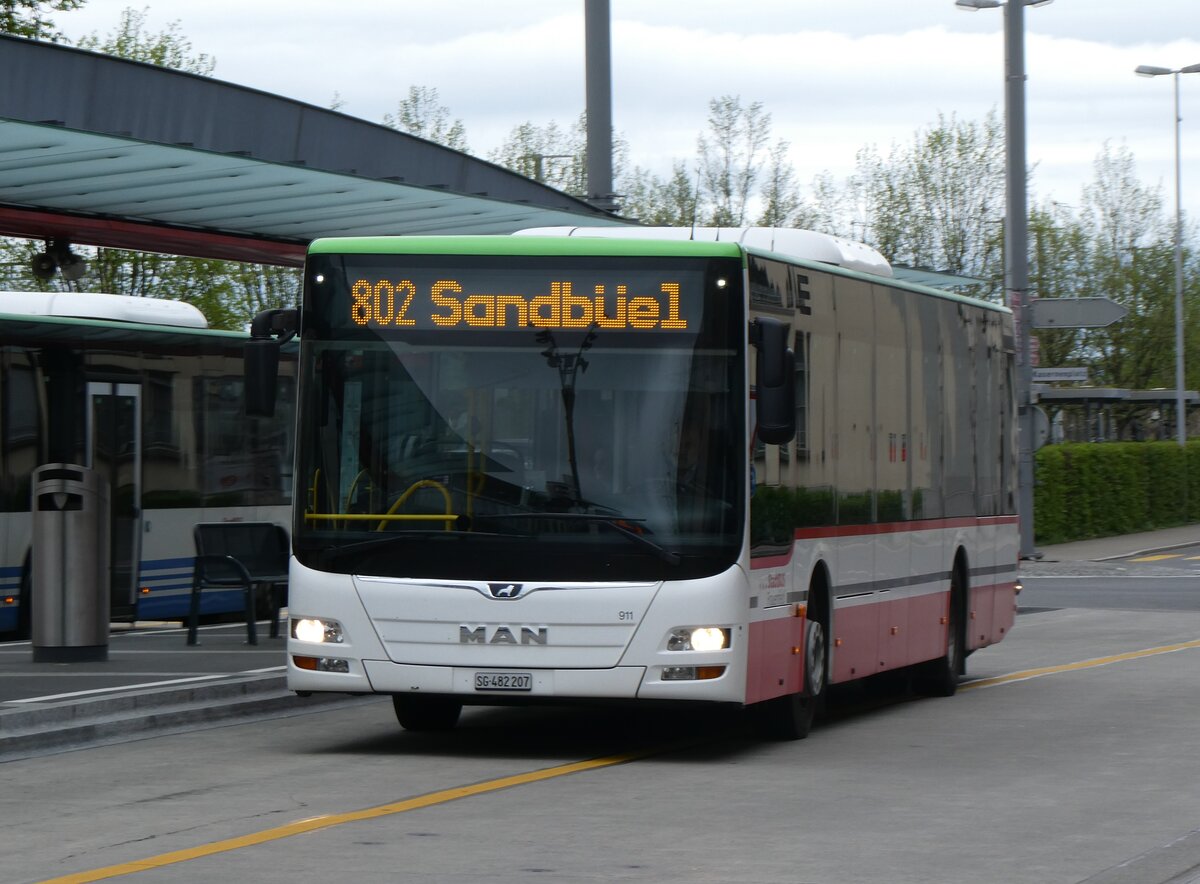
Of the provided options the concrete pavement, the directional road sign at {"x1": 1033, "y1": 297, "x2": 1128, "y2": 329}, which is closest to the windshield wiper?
the concrete pavement

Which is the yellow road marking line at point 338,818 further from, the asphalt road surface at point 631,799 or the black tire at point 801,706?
the black tire at point 801,706

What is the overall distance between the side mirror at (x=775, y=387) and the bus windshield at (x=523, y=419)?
0.62 feet

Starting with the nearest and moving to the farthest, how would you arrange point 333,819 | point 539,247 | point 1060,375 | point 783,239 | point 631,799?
point 333,819, point 631,799, point 539,247, point 783,239, point 1060,375

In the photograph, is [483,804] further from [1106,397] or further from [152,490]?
[1106,397]

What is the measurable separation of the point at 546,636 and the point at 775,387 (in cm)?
176

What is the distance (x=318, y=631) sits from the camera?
40.4 feet

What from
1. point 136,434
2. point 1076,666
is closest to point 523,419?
point 1076,666

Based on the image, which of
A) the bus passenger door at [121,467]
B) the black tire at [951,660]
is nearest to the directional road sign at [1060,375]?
the bus passenger door at [121,467]

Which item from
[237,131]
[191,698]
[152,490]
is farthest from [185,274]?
[191,698]

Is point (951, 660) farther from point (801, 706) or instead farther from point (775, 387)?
point (775, 387)

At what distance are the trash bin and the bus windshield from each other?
495 centimetres

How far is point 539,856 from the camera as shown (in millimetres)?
8789

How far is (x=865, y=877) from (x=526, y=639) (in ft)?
12.6

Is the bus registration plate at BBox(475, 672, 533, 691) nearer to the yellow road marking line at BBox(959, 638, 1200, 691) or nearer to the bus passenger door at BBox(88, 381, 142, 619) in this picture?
the yellow road marking line at BBox(959, 638, 1200, 691)
